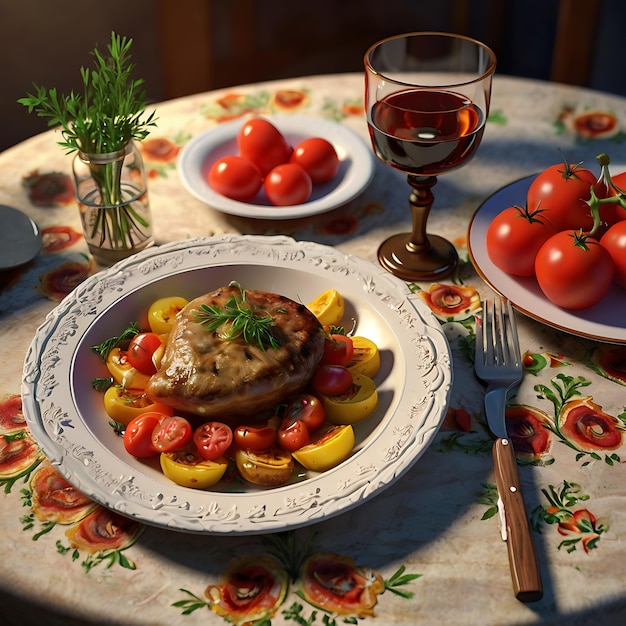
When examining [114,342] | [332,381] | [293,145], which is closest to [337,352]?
[332,381]

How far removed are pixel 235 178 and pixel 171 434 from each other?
854 mm

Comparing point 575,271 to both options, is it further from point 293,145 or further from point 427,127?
point 293,145

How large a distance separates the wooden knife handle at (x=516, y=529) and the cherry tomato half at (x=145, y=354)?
62 centimetres

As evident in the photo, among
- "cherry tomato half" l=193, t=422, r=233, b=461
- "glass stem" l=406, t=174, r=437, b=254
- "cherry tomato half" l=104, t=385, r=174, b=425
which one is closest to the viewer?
"cherry tomato half" l=193, t=422, r=233, b=461

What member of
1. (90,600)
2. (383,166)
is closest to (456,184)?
(383,166)

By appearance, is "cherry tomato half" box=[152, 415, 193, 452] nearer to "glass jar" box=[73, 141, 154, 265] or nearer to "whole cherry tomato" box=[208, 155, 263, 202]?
"glass jar" box=[73, 141, 154, 265]

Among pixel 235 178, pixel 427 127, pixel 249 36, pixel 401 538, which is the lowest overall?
pixel 249 36

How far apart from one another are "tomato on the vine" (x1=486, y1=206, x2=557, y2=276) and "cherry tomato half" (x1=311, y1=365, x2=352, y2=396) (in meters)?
0.47

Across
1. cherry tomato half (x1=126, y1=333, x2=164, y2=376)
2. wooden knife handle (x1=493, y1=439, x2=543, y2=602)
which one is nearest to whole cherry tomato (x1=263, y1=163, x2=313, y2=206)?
cherry tomato half (x1=126, y1=333, x2=164, y2=376)

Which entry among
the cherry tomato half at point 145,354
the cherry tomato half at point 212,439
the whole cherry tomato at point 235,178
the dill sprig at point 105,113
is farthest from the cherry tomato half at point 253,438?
the whole cherry tomato at point 235,178

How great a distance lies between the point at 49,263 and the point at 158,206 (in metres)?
0.32

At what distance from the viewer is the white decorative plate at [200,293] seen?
1199mm

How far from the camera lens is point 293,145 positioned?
2227 mm

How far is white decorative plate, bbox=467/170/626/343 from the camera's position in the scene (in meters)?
1.55
